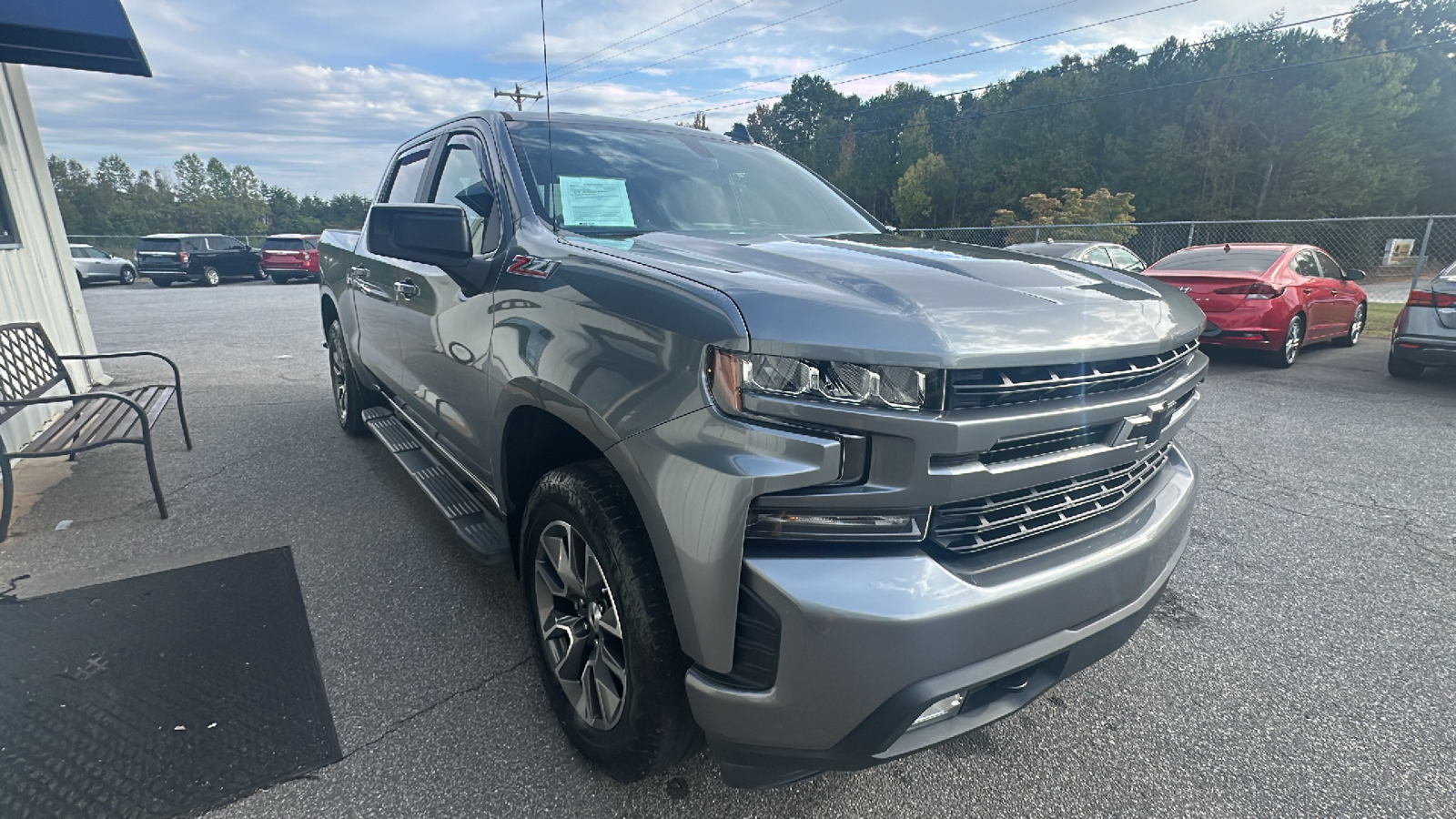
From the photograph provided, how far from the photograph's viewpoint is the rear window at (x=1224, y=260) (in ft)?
27.3

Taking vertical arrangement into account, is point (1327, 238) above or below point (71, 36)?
below

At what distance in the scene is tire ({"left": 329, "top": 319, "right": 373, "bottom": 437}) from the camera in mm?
5039

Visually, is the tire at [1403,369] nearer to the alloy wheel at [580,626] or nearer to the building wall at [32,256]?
the alloy wheel at [580,626]

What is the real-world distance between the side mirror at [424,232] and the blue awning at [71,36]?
427 cm

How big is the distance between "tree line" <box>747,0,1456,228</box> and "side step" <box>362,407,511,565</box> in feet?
73.6

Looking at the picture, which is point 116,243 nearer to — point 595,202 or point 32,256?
point 32,256

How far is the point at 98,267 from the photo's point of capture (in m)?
22.3

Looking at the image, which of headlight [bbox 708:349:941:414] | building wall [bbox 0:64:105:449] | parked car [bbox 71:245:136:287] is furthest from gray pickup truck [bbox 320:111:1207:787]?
parked car [bbox 71:245:136:287]

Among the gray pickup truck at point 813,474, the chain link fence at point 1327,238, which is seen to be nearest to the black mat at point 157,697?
the gray pickup truck at point 813,474

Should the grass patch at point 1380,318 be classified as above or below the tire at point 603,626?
below

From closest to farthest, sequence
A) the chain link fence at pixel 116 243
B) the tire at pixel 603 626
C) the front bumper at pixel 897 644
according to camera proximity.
A: the front bumper at pixel 897 644 → the tire at pixel 603 626 → the chain link fence at pixel 116 243

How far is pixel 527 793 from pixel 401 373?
223 centimetres

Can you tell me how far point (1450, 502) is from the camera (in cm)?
418

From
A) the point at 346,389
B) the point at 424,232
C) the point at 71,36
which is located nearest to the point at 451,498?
the point at 424,232
